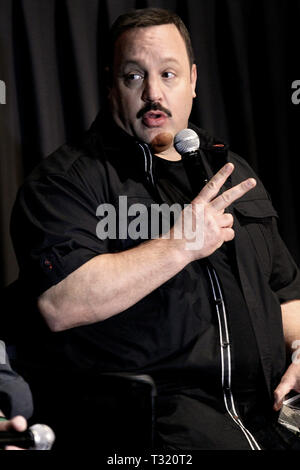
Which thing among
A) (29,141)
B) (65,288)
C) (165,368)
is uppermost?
(29,141)

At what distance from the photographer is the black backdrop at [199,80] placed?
2.13 metres

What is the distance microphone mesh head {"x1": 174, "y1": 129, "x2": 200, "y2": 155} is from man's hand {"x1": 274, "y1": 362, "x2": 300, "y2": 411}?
2.08 feet

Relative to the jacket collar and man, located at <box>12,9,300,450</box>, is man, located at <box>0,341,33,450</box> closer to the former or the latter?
man, located at <box>12,9,300,450</box>

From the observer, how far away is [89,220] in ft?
4.83

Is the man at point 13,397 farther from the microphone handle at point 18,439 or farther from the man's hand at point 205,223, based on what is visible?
the man's hand at point 205,223

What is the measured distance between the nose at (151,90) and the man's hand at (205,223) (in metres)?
0.37

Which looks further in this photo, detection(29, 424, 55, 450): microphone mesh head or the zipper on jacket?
the zipper on jacket

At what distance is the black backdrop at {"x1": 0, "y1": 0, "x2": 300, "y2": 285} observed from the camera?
6.99 feet

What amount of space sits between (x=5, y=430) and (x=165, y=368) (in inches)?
17.8

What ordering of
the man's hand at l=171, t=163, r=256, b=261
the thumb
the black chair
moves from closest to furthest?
1. the black chair
2. the man's hand at l=171, t=163, r=256, b=261
3. the thumb

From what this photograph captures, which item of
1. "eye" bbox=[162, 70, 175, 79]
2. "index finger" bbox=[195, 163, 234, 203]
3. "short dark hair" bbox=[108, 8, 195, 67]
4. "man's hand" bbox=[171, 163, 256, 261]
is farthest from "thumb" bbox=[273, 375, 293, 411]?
"short dark hair" bbox=[108, 8, 195, 67]

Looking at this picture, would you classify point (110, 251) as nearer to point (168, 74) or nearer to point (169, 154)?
point (169, 154)

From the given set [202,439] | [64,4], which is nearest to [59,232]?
[202,439]

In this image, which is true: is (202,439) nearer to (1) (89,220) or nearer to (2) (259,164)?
(1) (89,220)
